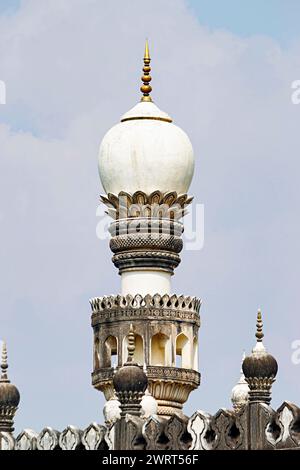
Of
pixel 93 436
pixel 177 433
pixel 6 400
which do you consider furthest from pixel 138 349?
pixel 177 433

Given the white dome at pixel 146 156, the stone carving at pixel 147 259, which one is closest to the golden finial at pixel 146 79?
the white dome at pixel 146 156

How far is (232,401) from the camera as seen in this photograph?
64500mm

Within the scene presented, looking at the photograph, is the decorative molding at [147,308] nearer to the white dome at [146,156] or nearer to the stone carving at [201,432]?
the white dome at [146,156]

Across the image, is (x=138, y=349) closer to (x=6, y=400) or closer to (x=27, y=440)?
(x=6, y=400)

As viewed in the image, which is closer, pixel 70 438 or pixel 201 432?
pixel 201 432

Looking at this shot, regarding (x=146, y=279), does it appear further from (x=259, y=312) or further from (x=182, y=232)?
(x=259, y=312)

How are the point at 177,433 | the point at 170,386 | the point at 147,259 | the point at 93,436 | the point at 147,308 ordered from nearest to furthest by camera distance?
the point at 177,433 → the point at 93,436 → the point at 170,386 → the point at 147,308 → the point at 147,259

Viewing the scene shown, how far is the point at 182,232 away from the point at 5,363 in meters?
8.62

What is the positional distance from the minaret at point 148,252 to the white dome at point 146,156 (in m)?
0.03

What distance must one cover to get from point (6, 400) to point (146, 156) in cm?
965

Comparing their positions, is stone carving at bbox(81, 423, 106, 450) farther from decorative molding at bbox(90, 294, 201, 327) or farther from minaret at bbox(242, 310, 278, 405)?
decorative molding at bbox(90, 294, 201, 327)

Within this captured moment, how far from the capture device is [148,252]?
2406 inches

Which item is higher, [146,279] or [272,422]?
[146,279]
